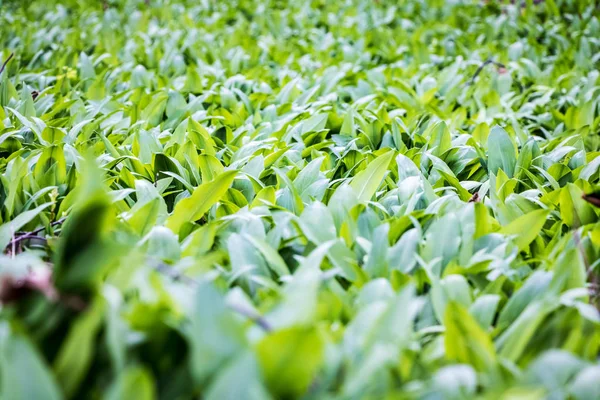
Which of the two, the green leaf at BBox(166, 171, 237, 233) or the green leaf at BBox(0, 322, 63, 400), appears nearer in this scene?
the green leaf at BBox(0, 322, 63, 400)

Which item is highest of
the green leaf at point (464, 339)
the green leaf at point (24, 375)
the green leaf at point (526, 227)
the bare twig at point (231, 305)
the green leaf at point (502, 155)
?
the green leaf at point (24, 375)

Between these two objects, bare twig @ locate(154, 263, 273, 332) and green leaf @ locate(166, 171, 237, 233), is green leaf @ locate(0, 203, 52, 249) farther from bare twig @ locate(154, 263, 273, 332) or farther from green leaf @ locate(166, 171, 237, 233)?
bare twig @ locate(154, 263, 273, 332)

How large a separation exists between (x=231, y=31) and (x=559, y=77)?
251 centimetres

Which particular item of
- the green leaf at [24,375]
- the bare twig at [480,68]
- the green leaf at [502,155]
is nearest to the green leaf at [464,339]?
the green leaf at [24,375]

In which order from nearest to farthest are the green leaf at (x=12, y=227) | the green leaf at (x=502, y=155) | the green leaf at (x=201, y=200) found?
the green leaf at (x=12, y=227) → the green leaf at (x=201, y=200) → the green leaf at (x=502, y=155)

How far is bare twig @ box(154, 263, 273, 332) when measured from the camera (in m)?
0.97

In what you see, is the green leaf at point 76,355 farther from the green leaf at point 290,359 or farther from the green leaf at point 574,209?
the green leaf at point 574,209

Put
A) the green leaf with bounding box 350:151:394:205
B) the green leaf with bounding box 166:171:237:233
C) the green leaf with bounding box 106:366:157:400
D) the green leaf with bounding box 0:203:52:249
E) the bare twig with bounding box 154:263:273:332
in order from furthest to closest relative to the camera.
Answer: the green leaf with bounding box 350:151:394:205
the green leaf with bounding box 166:171:237:233
the green leaf with bounding box 0:203:52:249
the bare twig with bounding box 154:263:273:332
the green leaf with bounding box 106:366:157:400

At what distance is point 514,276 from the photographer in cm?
145

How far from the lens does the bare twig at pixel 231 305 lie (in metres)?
0.97

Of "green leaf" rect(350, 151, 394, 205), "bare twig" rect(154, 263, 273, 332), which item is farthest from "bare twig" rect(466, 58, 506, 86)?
"bare twig" rect(154, 263, 273, 332)

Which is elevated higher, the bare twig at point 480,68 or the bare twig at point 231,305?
the bare twig at point 231,305

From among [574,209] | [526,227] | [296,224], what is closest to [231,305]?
[296,224]

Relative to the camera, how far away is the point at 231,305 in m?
1.01
